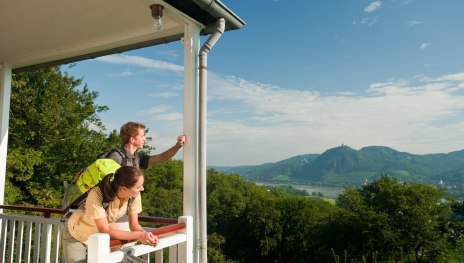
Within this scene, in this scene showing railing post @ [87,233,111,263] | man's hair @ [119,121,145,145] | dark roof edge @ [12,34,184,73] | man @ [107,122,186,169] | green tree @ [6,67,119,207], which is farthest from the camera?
green tree @ [6,67,119,207]

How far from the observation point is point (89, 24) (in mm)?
2967

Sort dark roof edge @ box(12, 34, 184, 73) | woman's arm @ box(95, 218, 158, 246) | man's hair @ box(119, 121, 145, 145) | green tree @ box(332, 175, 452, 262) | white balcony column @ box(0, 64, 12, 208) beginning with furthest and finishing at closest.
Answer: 1. green tree @ box(332, 175, 452, 262)
2. white balcony column @ box(0, 64, 12, 208)
3. dark roof edge @ box(12, 34, 184, 73)
4. man's hair @ box(119, 121, 145, 145)
5. woman's arm @ box(95, 218, 158, 246)

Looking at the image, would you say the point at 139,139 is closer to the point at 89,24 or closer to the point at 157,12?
the point at 157,12

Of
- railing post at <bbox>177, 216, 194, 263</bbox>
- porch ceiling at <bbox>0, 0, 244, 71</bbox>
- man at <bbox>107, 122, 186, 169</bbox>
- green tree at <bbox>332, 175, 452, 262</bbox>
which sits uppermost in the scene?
porch ceiling at <bbox>0, 0, 244, 71</bbox>

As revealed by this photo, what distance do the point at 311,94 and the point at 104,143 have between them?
132 m

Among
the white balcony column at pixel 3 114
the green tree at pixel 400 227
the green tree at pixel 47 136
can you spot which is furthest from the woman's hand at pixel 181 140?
the green tree at pixel 400 227

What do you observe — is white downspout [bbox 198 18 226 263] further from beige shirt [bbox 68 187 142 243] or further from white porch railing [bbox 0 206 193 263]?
beige shirt [bbox 68 187 142 243]

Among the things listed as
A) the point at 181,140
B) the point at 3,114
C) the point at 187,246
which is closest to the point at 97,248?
the point at 187,246

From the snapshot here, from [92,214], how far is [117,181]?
0.67ft

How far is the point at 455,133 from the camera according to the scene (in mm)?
157625

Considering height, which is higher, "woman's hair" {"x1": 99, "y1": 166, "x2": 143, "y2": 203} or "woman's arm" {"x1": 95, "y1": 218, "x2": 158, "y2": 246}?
"woman's hair" {"x1": 99, "y1": 166, "x2": 143, "y2": 203}

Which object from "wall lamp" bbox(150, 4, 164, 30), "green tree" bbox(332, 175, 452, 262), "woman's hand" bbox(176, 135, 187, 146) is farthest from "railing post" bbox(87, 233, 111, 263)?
"green tree" bbox(332, 175, 452, 262)

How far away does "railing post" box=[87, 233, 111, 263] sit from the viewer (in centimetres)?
164

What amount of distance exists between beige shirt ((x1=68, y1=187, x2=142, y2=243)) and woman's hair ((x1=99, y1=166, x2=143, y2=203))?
37 millimetres
